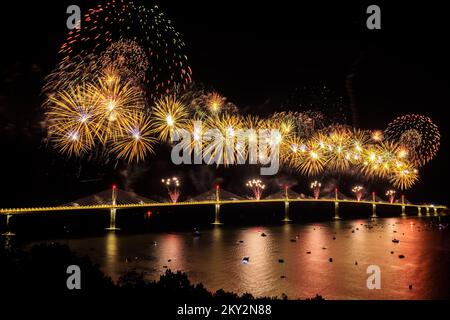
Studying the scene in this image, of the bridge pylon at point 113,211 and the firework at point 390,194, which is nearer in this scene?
the bridge pylon at point 113,211

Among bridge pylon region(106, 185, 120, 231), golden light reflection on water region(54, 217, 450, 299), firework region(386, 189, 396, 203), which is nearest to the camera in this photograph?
golden light reflection on water region(54, 217, 450, 299)

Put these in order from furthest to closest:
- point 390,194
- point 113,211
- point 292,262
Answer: point 390,194, point 113,211, point 292,262

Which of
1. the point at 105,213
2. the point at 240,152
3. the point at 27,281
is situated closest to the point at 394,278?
the point at 240,152

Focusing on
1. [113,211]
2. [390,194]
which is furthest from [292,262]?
[390,194]

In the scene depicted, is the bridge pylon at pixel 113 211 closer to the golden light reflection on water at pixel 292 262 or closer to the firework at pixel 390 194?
the golden light reflection on water at pixel 292 262

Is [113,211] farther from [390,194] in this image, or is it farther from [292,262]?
[390,194]

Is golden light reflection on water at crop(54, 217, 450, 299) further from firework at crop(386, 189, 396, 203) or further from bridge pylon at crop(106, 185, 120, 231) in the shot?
firework at crop(386, 189, 396, 203)

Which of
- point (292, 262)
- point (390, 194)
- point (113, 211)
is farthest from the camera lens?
point (390, 194)

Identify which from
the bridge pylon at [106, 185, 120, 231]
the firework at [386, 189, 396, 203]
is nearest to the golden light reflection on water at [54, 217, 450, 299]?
the bridge pylon at [106, 185, 120, 231]

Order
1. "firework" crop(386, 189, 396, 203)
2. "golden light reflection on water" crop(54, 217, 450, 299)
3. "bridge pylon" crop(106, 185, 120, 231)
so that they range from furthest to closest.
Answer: "firework" crop(386, 189, 396, 203)
"bridge pylon" crop(106, 185, 120, 231)
"golden light reflection on water" crop(54, 217, 450, 299)

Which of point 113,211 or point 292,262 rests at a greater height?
point 113,211

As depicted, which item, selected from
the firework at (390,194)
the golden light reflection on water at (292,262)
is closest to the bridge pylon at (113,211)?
the golden light reflection on water at (292,262)
